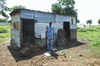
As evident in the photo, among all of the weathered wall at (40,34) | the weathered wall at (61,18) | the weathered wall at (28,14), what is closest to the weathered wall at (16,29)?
the weathered wall at (28,14)

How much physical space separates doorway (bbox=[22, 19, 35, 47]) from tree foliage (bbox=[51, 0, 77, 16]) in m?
30.5

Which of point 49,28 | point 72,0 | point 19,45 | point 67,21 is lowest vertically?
point 19,45

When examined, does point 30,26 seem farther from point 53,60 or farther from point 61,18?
point 61,18

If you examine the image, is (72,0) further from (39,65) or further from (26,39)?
(39,65)

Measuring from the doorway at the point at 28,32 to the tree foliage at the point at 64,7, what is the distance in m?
30.5

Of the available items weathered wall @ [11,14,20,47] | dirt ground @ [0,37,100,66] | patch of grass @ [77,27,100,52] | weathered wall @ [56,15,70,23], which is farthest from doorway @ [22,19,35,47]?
patch of grass @ [77,27,100,52]

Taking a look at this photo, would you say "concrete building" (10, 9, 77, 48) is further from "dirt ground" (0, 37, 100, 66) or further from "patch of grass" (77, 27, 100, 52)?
"patch of grass" (77, 27, 100, 52)

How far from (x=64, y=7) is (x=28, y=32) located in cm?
3354

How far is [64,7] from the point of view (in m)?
37.9

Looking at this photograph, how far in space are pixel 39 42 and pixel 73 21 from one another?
5.57 meters

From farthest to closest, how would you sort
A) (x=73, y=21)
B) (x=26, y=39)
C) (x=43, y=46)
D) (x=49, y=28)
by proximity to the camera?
(x=73, y=21) → (x=43, y=46) → (x=26, y=39) → (x=49, y=28)

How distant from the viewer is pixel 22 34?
688 cm

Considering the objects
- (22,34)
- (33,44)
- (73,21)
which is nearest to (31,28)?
(22,34)

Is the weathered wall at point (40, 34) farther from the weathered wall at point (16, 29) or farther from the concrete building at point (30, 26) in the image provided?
the weathered wall at point (16, 29)
